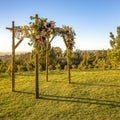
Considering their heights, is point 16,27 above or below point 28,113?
above

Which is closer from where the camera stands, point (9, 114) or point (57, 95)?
point (9, 114)

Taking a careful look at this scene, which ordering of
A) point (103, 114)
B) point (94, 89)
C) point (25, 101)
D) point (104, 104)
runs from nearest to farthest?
point (103, 114) → point (104, 104) → point (25, 101) → point (94, 89)

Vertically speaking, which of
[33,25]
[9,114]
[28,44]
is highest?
[33,25]

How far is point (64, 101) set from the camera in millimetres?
10961

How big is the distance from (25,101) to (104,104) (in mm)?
3765

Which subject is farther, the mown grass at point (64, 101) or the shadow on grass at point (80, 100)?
the shadow on grass at point (80, 100)

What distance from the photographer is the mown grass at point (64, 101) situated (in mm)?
9445

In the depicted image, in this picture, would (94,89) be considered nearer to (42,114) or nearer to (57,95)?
(57,95)

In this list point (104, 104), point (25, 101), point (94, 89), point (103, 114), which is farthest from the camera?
point (94, 89)

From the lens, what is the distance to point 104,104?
→ 10.5 m

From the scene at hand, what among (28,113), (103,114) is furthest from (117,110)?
(28,113)

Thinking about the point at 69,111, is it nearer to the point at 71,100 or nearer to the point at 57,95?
the point at 71,100

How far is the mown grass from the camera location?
945cm

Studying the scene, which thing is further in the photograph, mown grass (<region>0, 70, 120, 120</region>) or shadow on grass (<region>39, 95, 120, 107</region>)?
shadow on grass (<region>39, 95, 120, 107</region>)
